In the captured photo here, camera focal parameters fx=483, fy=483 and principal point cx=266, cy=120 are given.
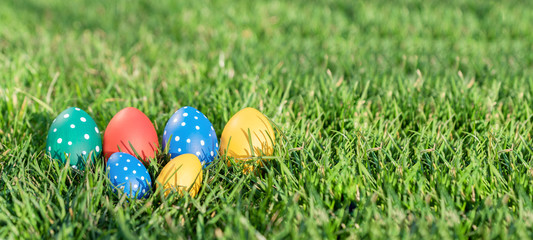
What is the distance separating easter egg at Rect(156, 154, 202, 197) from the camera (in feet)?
5.45

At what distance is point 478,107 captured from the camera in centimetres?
238

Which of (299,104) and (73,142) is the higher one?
(73,142)

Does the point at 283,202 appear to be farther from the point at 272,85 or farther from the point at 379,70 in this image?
the point at 379,70

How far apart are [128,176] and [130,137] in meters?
0.25

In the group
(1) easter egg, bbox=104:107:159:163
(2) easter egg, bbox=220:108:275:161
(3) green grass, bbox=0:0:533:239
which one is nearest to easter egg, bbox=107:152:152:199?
(3) green grass, bbox=0:0:533:239

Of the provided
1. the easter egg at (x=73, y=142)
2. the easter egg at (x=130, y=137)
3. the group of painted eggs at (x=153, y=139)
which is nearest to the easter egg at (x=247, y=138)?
the group of painted eggs at (x=153, y=139)

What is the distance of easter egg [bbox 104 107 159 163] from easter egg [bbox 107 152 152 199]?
0.15 meters

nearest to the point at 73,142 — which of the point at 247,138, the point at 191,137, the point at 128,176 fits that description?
the point at 128,176

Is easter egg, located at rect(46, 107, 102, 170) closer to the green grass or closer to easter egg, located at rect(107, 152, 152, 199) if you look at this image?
the green grass

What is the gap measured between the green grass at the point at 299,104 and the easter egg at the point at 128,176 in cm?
4

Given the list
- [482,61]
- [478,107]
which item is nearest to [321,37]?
[482,61]

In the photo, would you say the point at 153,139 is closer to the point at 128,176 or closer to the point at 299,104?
the point at 128,176

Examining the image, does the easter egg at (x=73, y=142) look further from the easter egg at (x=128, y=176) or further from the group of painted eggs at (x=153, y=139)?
the easter egg at (x=128, y=176)

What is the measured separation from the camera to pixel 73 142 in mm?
1837
